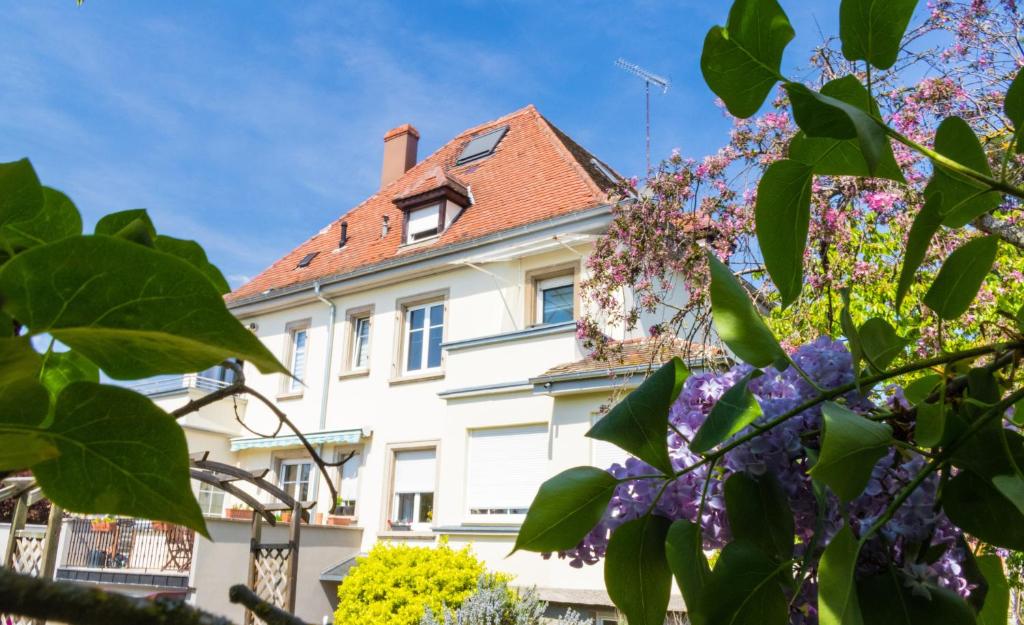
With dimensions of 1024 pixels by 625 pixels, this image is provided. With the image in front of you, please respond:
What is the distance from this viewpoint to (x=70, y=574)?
16062 millimetres

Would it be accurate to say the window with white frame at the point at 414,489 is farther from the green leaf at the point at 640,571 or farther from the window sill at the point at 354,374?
the green leaf at the point at 640,571

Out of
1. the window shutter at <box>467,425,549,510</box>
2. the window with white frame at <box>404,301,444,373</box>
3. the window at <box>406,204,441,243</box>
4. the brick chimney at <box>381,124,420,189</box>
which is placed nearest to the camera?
the window shutter at <box>467,425,549,510</box>

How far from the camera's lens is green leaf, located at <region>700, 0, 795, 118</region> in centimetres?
59

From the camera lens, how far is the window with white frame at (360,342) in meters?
16.4

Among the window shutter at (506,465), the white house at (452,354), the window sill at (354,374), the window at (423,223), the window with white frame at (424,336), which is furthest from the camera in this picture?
the window at (423,223)

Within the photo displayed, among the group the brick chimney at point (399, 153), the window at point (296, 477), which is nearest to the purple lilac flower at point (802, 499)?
the window at point (296, 477)

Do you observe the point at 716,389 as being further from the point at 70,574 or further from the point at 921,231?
the point at 70,574

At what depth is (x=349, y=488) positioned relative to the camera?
51.0 ft

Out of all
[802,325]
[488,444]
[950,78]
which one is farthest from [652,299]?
[488,444]

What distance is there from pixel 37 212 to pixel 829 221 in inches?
298

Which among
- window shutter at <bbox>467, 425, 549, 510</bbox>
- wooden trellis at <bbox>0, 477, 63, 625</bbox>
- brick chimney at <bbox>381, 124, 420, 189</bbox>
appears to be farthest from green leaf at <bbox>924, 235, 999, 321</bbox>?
brick chimney at <bbox>381, 124, 420, 189</bbox>

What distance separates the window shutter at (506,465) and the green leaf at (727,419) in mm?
12077

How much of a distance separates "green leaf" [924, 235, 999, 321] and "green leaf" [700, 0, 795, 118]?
0.21 meters

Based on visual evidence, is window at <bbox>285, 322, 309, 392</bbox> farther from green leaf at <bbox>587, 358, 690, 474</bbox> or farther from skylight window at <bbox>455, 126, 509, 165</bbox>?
green leaf at <bbox>587, 358, 690, 474</bbox>
